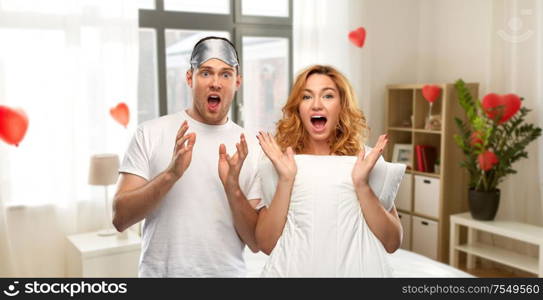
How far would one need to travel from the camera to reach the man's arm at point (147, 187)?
1415 millimetres

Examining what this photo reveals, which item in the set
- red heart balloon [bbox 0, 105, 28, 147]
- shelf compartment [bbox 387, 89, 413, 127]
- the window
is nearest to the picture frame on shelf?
shelf compartment [bbox 387, 89, 413, 127]

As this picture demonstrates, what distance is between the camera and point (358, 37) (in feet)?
14.1

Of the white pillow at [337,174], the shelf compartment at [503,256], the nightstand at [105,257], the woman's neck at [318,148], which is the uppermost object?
the woman's neck at [318,148]

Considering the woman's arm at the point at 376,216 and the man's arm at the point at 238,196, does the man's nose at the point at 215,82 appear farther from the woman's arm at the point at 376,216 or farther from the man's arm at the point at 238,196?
the woman's arm at the point at 376,216

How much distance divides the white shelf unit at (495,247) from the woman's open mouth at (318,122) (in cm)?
252

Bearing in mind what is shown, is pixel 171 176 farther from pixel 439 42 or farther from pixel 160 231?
pixel 439 42

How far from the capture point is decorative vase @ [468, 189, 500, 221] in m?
3.88

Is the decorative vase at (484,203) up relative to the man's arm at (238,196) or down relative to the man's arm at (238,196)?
down

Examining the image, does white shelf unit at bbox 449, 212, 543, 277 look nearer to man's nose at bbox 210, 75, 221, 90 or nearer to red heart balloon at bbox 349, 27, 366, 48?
red heart balloon at bbox 349, 27, 366, 48

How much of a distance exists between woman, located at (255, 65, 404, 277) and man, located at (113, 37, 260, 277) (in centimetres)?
12

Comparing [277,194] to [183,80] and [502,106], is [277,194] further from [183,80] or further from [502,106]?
[502,106]

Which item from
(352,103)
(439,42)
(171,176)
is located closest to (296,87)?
(352,103)

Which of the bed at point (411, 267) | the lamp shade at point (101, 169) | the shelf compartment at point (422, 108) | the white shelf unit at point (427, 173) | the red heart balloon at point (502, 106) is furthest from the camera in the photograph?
the shelf compartment at point (422, 108)

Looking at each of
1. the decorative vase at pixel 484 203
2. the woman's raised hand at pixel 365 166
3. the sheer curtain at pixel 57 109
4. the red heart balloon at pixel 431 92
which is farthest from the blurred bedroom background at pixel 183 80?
the woman's raised hand at pixel 365 166
